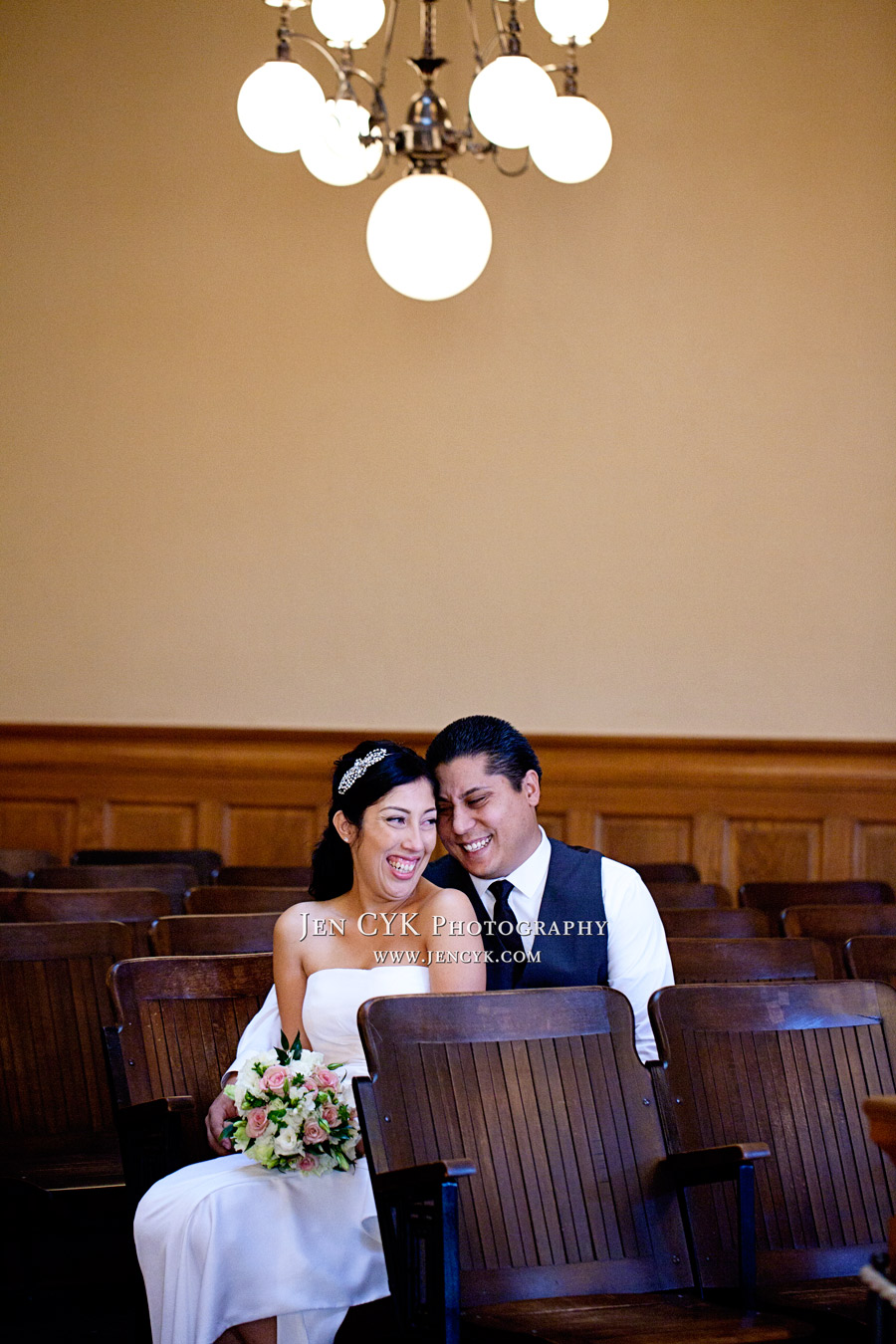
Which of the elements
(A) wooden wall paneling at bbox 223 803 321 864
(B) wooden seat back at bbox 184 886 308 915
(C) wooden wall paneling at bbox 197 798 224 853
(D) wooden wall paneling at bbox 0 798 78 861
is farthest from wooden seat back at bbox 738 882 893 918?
(D) wooden wall paneling at bbox 0 798 78 861

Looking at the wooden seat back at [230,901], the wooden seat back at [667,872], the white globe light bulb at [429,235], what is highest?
the white globe light bulb at [429,235]

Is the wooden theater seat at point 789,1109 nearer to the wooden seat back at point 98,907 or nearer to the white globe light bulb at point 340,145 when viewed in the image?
the wooden seat back at point 98,907

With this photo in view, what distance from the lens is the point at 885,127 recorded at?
728cm

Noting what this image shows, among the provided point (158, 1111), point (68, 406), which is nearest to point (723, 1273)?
point (158, 1111)

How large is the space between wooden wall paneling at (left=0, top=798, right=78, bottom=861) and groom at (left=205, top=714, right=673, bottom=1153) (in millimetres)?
4772

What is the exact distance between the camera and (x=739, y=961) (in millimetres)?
3174

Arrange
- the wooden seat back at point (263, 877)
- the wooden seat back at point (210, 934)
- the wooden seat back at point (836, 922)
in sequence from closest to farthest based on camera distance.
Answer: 1. the wooden seat back at point (210, 934)
2. the wooden seat back at point (836, 922)
3. the wooden seat back at point (263, 877)

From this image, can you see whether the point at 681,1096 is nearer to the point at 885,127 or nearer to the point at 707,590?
the point at 707,590

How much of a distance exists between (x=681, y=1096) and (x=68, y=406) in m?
6.20

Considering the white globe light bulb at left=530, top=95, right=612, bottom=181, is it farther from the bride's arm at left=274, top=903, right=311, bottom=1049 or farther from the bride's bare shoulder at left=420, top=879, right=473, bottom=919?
the bride's arm at left=274, top=903, right=311, bottom=1049

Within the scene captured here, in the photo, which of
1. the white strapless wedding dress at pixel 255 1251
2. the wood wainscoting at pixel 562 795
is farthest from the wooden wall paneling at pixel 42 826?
Result: the white strapless wedding dress at pixel 255 1251

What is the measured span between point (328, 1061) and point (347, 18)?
2928 millimetres

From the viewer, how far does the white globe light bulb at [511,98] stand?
12.7ft

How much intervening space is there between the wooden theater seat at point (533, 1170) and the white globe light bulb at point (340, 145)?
2619 mm
